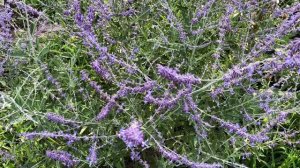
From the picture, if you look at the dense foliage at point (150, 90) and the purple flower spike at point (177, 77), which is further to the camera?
the dense foliage at point (150, 90)

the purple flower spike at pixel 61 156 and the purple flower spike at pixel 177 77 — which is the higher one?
the purple flower spike at pixel 177 77

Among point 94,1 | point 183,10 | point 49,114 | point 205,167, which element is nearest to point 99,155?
point 49,114

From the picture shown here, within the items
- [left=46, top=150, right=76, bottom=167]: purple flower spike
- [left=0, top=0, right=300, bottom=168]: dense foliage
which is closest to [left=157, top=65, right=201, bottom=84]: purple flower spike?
[left=0, top=0, right=300, bottom=168]: dense foliage

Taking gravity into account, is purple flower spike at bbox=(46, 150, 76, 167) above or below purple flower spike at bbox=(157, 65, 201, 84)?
below

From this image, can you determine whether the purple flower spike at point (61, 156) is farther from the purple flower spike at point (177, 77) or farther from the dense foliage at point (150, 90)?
the purple flower spike at point (177, 77)

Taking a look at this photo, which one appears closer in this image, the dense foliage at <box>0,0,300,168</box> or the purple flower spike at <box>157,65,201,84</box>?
the purple flower spike at <box>157,65,201,84</box>

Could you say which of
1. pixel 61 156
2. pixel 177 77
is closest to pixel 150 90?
pixel 177 77

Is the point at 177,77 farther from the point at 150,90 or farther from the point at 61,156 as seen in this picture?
the point at 61,156

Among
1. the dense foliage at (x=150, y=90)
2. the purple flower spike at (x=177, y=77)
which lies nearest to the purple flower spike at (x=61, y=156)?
the dense foliage at (x=150, y=90)

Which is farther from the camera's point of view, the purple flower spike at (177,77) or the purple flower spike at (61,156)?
the purple flower spike at (61,156)

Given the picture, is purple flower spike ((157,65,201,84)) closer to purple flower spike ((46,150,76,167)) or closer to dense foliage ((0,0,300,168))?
dense foliage ((0,0,300,168))
